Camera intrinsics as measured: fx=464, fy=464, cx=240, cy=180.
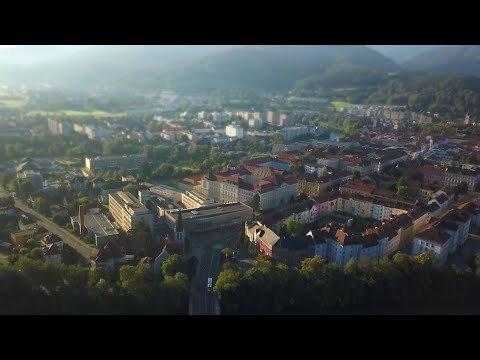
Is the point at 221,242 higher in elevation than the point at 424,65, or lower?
lower

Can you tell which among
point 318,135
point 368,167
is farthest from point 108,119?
point 368,167

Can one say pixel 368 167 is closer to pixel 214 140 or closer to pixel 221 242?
pixel 221 242

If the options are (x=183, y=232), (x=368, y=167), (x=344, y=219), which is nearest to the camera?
(x=183, y=232)

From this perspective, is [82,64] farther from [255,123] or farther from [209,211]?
[209,211]

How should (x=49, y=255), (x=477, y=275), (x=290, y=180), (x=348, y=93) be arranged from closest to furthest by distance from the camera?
(x=477, y=275), (x=49, y=255), (x=290, y=180), (x=348, y=93)

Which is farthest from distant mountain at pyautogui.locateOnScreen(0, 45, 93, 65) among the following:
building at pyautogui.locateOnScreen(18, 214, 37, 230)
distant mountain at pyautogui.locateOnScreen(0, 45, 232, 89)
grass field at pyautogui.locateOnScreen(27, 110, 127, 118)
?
building at pyautogui.locateOnScreen(18, 214, 37, 230)

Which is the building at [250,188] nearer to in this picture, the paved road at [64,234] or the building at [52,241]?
the paved road at [64,234]
